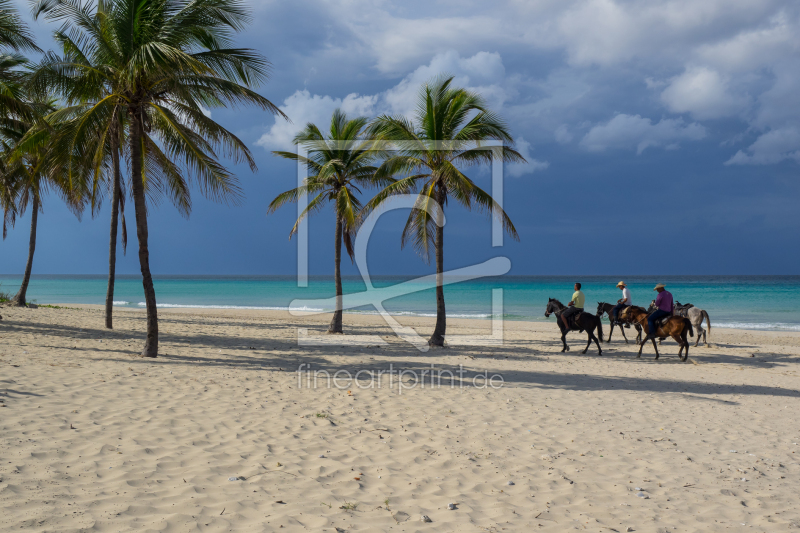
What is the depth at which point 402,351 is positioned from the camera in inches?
527

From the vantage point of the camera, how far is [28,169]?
18125 mm

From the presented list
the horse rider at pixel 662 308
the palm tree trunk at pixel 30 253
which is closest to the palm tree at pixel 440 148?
the horse rider at pixel 662 308

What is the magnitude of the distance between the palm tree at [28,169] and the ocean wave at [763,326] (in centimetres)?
3042

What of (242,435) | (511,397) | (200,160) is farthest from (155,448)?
(200,160)

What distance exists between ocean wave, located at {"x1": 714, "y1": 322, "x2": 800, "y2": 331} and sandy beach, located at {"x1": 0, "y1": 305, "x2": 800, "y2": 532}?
18407mm

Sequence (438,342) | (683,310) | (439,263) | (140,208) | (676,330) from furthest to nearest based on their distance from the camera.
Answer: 1. (683,310)
2. (438,342)
3. (439,263)
4. (676,330)
5. (140,208)

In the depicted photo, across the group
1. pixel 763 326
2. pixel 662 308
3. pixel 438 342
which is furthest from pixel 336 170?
pixel 763 326

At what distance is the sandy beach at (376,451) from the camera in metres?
3.67

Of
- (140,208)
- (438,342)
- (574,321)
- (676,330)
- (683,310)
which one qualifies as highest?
(140,208)

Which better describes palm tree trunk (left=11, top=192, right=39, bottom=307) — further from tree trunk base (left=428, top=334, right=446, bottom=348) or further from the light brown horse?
the light brown horse

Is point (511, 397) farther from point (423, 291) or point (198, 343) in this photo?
point (423, 291)

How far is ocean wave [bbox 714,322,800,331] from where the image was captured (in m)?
24.8

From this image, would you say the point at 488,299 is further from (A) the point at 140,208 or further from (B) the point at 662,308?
(A) the point at 140,208

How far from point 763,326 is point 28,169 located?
36308mm
